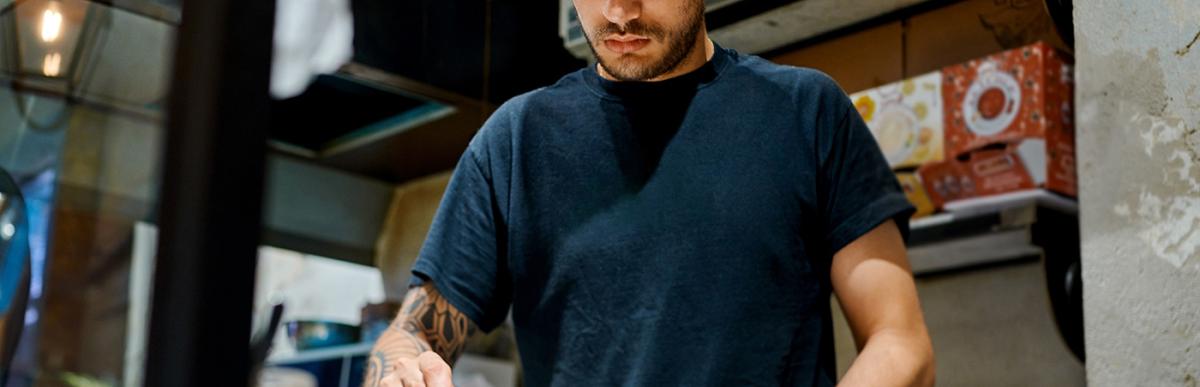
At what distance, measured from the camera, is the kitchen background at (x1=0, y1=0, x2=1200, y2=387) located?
Result: 1422 millimetres

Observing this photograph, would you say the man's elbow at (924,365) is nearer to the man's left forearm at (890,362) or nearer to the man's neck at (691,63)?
the man's left forearm at (890,362)

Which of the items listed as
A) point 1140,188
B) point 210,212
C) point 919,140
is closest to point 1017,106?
point 919,140

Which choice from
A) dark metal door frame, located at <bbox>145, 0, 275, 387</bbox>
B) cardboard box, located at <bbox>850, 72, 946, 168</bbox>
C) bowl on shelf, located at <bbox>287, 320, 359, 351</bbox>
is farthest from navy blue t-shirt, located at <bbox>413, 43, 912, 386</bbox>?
bowl on shelf, located at <bbox>287, 320, 359, 351</bbox>

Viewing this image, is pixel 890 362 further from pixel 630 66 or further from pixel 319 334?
pixel 319 334

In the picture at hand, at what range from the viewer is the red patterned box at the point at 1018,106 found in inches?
68.9

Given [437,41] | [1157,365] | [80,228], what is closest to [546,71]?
[437,41]

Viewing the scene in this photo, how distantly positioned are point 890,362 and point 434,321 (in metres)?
0.40

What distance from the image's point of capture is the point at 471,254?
4.05 feet

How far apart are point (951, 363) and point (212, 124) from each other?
1.72 metres

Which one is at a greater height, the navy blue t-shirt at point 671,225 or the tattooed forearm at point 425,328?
the navy blue t-shirt at point 671,225

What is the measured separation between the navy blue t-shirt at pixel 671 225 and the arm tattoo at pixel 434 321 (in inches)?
0.6

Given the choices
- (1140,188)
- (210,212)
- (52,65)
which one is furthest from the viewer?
(1140,188)

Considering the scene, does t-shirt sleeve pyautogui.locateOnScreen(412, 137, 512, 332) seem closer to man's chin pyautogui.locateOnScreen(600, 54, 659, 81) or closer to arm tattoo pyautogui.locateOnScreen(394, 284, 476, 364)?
arm tattoo pyautogui.locateOnScreen(394, 284, 476, 364)

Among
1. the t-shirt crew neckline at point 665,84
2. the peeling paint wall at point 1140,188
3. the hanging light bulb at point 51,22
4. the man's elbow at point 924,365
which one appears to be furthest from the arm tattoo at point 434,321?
the peeling paint wall at point 1140,188
